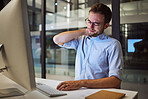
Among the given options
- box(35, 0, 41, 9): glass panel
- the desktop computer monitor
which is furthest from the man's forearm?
box(35, 0, 41, 9): glass panel

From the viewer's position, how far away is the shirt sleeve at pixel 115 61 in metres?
1.28

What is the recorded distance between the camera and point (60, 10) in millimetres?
3041

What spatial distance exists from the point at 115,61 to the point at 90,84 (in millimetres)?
403

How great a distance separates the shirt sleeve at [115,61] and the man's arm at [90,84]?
0.06 meters

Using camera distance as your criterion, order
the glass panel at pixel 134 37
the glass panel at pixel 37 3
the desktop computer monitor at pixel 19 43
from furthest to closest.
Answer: the glass panel at pixel 37 3 → the glass panel at pixel 134 37 → the desktop computer monitor at pixel 19 43

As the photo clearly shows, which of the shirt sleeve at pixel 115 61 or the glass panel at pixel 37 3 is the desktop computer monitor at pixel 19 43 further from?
the glass panel at pixel 37 3

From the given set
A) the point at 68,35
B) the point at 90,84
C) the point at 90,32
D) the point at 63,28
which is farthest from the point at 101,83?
the point at 63,28

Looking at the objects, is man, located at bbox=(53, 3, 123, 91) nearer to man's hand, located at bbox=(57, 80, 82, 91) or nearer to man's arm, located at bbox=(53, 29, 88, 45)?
man's arm, located at bbox=(53, 29, 88, 45)

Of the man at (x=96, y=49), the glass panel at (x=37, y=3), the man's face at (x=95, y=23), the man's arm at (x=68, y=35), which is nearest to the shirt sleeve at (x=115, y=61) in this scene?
the man at (x=96, y=49)

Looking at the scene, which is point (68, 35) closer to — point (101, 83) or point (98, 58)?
point (98, 58)

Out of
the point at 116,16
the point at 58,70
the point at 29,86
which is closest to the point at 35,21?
the point at 58,70

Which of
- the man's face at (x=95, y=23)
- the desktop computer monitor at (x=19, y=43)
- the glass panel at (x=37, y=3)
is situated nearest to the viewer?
the desktop computer monitor at (x=19, y=43)

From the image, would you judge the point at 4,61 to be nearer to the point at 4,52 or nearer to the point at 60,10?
the point at 4,52

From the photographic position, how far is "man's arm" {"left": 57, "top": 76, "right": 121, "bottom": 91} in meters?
1.05
